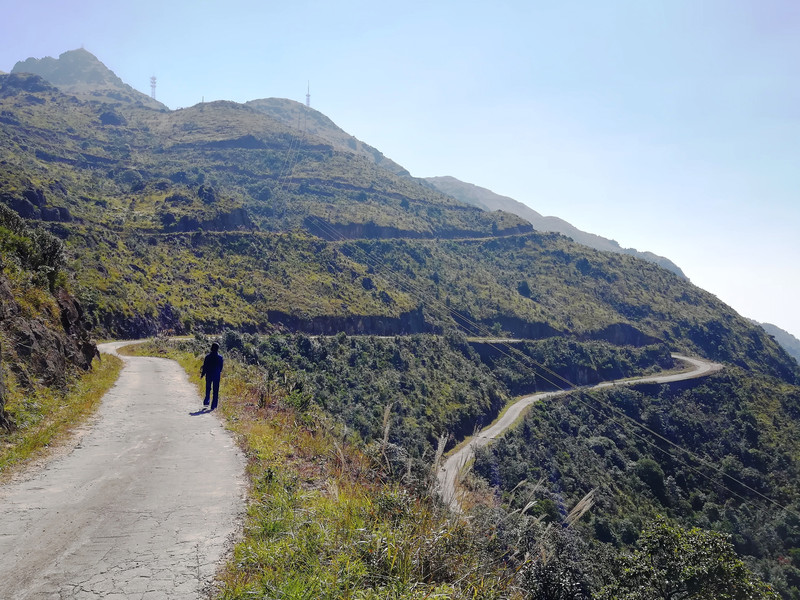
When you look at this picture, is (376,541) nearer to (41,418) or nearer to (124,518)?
(124,518)

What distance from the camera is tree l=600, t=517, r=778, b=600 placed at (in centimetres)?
1256

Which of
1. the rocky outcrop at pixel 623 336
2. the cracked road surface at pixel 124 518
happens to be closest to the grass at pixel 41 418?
the cracked road surface at pixel 124 518

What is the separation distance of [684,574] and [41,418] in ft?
58.5

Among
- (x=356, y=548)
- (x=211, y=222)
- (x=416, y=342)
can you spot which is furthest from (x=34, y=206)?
(x=356, y=548)

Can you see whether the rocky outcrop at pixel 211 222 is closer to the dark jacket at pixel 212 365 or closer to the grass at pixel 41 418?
the grass at pixel 41 418

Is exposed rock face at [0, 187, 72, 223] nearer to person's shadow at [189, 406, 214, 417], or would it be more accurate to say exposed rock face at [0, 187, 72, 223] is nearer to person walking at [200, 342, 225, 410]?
person's shadow at [189, 406, 214, 417]

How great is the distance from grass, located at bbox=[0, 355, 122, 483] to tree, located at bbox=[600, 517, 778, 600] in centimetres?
1384

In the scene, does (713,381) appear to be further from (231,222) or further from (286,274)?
(231,222)

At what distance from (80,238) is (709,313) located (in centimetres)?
15261

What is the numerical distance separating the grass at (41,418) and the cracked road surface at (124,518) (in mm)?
467

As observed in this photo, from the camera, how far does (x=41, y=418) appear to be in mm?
9828

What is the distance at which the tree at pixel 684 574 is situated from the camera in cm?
1256

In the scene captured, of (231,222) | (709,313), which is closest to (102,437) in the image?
(231,222)

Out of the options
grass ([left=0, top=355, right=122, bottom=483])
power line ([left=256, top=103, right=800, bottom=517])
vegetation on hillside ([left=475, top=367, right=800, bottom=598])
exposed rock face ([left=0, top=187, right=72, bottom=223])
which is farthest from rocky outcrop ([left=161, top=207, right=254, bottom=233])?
grass ([left=0, top=355, right=122, bottom=483])
